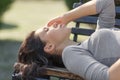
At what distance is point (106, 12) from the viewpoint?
4.48 meters

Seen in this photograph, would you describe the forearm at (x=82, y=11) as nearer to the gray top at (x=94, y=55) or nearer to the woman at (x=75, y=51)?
the woman at (x=75, y=51)

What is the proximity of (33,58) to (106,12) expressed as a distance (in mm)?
786

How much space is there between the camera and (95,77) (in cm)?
365

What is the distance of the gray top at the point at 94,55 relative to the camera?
369 cm

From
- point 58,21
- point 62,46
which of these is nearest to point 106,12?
point 58,21

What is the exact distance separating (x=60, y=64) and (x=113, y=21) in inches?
24.5

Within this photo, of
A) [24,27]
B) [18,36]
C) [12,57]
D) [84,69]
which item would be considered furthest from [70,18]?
[24,27]

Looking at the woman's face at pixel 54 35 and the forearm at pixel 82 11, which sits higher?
the forearm at pixel 82 11

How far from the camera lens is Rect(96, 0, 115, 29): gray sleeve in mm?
4414

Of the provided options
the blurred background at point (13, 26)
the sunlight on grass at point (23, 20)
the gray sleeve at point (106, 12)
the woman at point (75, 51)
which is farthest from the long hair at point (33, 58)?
the sunlight on grass at point (23, 20)

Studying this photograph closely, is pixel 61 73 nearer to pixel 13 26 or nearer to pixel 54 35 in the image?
pixel 54 35

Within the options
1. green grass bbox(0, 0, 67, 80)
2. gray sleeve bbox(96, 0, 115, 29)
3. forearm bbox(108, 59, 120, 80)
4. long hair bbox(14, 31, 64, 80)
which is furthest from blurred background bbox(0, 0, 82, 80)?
forearm bbox(108, 59, 120, 80)

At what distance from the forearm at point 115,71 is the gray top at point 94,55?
64 millimetres

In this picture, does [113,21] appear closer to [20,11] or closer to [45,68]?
[45,68]
